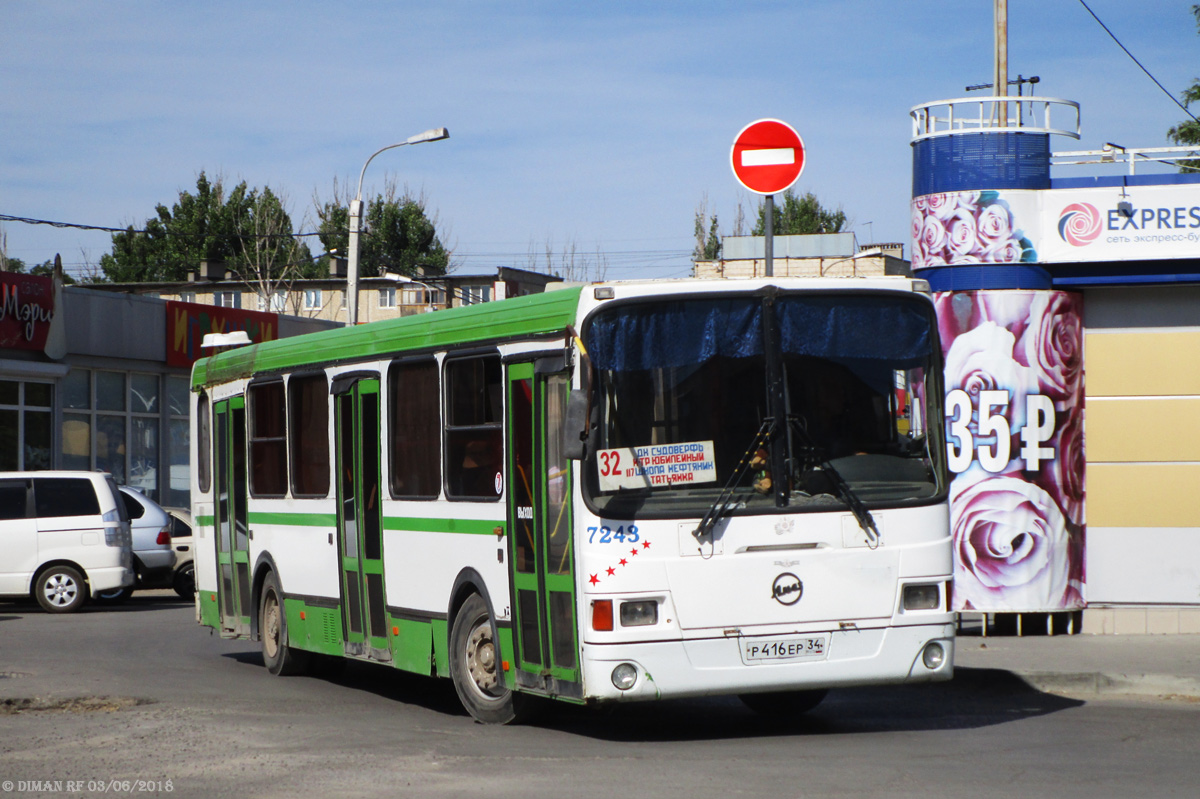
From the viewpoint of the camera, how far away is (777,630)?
895cm

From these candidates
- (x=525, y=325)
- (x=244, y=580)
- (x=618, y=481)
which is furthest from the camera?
(x=244, y=580)

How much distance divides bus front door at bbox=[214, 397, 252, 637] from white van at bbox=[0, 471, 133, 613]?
6396 mm

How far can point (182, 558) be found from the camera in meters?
23.5

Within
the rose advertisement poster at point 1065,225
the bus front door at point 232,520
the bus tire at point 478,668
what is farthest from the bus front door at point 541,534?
the rose advertisement poster at point 1065,225

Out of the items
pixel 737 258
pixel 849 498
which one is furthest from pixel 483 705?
pixel 737 258

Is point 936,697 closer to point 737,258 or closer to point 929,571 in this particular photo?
point 929,571

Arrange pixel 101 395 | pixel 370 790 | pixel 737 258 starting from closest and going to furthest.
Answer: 1. pixel 370 790
2. pixel 101 395
3. pixel 737 258

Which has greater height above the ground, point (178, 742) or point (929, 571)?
point (929, 571)

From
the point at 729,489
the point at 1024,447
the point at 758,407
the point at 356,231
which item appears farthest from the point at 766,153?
the point at 356,231

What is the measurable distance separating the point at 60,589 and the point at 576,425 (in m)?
14.1

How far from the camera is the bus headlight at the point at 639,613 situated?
8.73m

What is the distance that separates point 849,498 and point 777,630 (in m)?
0.86

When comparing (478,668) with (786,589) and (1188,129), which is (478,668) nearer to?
(786,589)

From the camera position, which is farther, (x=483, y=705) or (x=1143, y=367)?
(x=1143, y=367)
